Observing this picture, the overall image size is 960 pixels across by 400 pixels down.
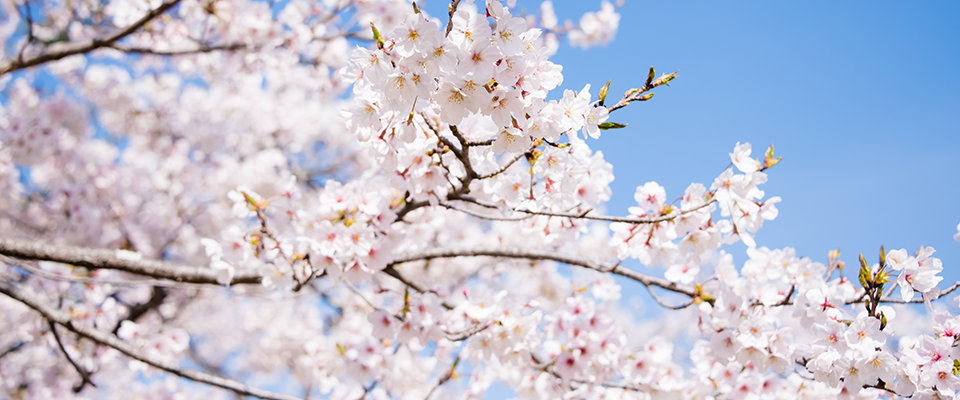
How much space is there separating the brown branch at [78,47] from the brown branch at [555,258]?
2624mm

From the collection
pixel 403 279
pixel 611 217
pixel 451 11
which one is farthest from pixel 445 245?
pixel 451 11

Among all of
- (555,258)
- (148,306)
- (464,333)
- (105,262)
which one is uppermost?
(148,306)

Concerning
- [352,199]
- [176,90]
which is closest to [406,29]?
[352,199]

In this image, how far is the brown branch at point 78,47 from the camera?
315 cm

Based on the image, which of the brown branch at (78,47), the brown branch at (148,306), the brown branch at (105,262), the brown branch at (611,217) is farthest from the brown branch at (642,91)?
the brown branch at (148,306)

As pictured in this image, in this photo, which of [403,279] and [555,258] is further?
[403,279]

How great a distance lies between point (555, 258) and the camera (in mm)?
2295

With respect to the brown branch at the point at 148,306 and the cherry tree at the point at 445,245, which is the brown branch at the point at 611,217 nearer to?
the cherry tree at the point at 445,245

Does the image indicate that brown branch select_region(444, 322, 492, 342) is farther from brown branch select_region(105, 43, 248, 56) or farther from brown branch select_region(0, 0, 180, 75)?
brown branch select_region(105, 43, 248, 56)

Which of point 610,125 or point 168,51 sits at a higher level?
point 168,51

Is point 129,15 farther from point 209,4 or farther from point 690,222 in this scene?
point 690,222

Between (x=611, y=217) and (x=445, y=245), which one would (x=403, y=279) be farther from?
(x=611, y=217)

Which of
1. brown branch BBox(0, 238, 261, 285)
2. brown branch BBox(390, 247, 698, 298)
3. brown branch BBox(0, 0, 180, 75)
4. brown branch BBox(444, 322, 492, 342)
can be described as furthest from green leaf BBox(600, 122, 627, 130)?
brown branch BBox(0, 0, 180, 75)

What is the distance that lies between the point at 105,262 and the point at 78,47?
2057 millimetres
